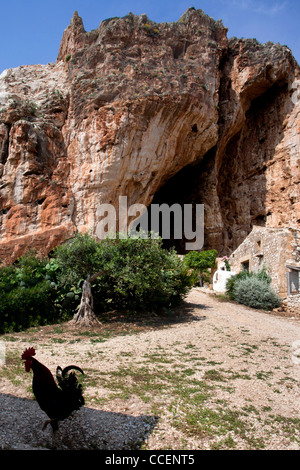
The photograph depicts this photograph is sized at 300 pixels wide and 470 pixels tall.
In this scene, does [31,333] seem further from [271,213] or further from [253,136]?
[253,136]

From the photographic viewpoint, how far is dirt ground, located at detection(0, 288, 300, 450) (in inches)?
122

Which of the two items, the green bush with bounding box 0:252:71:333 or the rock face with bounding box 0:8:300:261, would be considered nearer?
the green bush with bounding box 0:252:71:333

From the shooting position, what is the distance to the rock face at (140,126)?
63.8 feet

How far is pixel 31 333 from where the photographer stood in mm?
8070

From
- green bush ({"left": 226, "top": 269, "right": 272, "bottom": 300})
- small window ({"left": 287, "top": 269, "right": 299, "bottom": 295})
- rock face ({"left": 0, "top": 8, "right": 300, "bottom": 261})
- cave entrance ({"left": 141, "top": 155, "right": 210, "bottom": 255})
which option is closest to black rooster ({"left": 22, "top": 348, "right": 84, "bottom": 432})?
small window ({"left": 287, "top": 269, "right": 299, "bottom": 295})

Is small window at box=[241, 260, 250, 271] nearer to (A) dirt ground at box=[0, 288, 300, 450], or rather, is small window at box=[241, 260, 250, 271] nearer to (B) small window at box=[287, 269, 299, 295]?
(B) small window at box=[287, 269, 299, 295]

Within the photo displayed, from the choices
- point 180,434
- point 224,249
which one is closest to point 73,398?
point 180,434

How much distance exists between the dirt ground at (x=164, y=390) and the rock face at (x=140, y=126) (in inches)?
493

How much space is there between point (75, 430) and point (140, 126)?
1886 cm

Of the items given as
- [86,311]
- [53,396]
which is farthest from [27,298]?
[53,396]

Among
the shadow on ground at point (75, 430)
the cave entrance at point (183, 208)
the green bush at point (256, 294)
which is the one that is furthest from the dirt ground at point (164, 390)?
the cave entrance at point (183, 208)

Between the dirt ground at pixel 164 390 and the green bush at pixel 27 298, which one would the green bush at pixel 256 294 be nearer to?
the dirt ground at pixel 164 390
